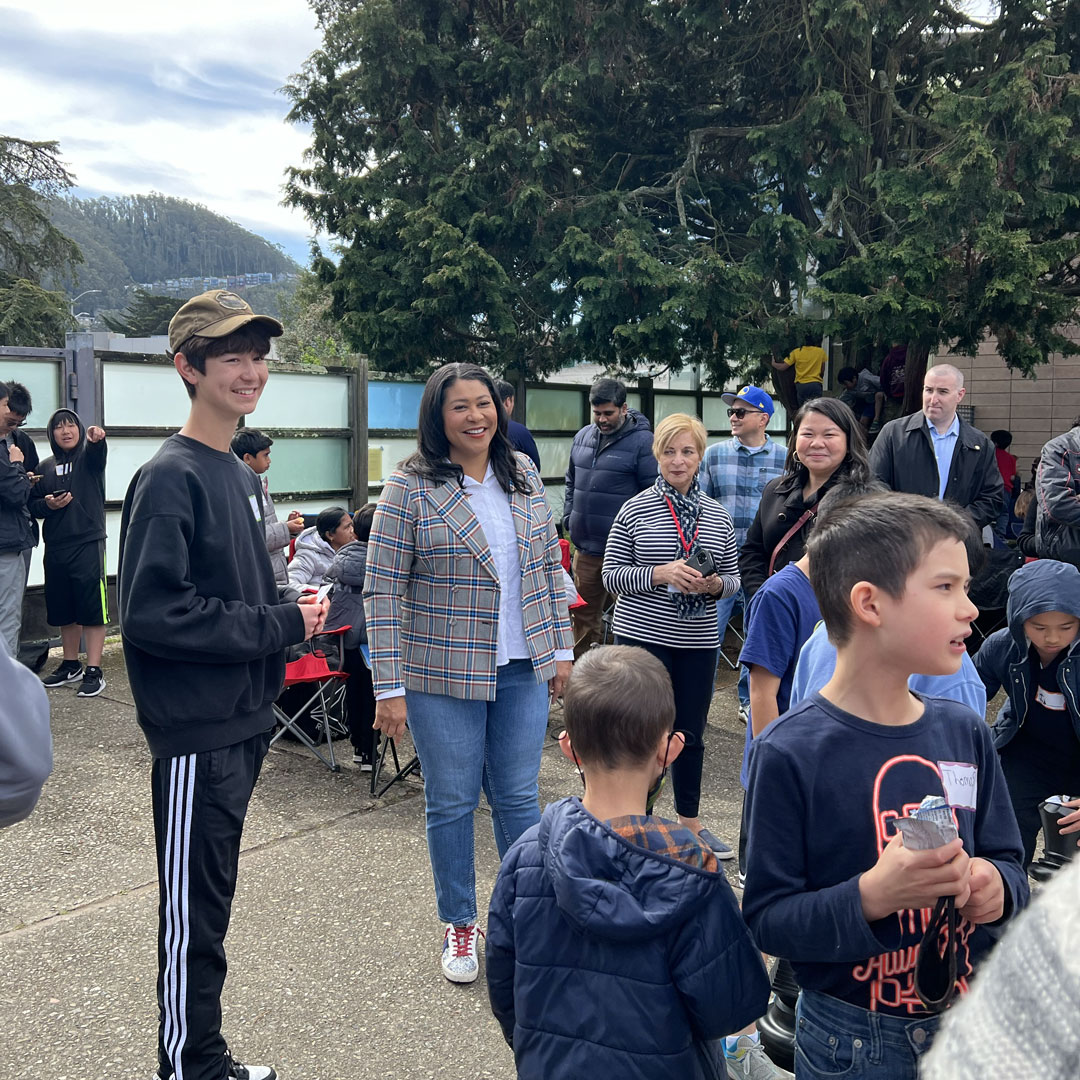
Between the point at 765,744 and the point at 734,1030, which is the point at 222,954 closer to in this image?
the point at 734,1030

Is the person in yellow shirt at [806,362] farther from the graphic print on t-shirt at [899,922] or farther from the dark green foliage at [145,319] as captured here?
the dark green foliage at [145,319]

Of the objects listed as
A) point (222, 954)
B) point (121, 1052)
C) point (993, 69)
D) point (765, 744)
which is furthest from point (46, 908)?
point (993, 69)

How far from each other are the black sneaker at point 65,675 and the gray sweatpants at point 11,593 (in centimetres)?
36

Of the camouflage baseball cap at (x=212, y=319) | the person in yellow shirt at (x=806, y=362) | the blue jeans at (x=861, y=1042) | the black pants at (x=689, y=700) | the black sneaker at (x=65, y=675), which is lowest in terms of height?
the black sneaker at (x=65, y=675)

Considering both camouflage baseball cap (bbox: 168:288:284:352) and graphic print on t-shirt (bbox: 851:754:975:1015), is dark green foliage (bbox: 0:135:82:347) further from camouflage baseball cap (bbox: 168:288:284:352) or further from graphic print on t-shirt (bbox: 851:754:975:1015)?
graphic print on t-shirt (bbox: 851:754:975:1015)

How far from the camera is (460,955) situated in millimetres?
3227

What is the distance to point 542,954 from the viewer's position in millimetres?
1711

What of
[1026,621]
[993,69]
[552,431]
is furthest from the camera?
[552,431]

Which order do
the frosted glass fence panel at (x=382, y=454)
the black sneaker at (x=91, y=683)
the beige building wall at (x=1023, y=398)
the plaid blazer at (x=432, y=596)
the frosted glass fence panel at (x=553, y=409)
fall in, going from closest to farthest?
1. the plaid blazer at (x=432, y=596)
2. the black sneaker at (x=91, y=683)
3. the frosted glass fence panel at (x=382, y=454)
4. the frosted glass fence panel at (x=553, y=409)
5. the beige building wall at (x=1023, y=398)

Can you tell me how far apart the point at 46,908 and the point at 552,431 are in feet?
29.2

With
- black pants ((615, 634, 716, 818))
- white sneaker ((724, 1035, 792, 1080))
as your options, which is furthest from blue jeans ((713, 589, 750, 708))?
white sneaker ((724, 1035, 792, 1080))

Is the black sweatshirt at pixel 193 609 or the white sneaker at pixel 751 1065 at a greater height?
the black sweatshirt at pixel 193 609

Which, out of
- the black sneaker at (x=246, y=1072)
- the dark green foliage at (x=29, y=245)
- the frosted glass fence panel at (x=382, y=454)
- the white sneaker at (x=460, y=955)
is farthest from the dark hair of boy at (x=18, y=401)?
the dark green foliage at (x=29, y=245)

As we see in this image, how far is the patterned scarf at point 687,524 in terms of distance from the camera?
13.5 ft
